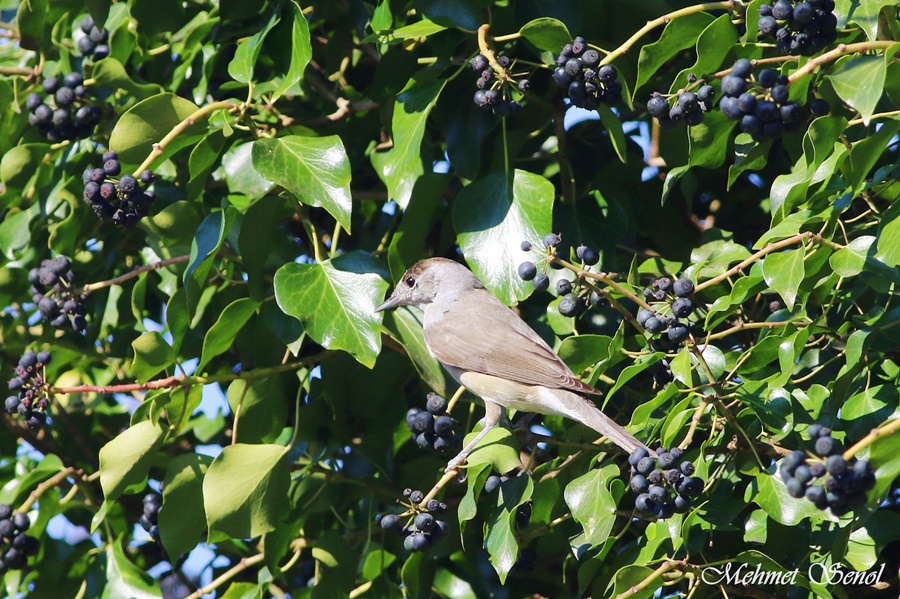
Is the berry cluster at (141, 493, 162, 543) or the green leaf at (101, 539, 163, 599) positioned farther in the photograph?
the berry cluster at (141, 493, 162, 543)

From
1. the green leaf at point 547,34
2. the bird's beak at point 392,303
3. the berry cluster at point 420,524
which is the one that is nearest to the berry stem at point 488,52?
the green leaf at point 547,34

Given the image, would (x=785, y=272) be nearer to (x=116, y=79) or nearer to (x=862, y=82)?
(x=862, y=82)

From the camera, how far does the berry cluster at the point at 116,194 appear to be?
3.35 m

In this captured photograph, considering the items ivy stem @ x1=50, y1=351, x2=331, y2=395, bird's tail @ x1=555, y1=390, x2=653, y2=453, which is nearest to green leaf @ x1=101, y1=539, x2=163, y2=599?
→ ivy stem @ x1=50, y1=351, x2=331, y2=395

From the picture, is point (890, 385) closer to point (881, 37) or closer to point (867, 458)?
point (867, 458)

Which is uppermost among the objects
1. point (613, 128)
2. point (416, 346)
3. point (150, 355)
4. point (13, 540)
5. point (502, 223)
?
point (613, 128)

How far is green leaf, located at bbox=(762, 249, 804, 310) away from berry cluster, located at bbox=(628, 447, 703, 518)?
0.57m

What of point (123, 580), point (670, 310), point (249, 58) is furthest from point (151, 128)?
point (670, 310)

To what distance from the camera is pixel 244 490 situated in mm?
3486

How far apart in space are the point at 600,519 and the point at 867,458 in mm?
888

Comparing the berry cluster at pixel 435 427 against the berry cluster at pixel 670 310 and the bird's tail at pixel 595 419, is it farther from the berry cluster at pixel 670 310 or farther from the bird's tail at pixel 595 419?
the berry cluster at pixel 670 310

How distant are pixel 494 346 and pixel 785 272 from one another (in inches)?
69.8

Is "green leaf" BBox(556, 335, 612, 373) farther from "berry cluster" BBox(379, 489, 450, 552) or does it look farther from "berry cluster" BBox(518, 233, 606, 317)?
"berry cluster" BBox(379, 489, 450, 552)

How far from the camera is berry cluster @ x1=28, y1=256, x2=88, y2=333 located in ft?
13.0
